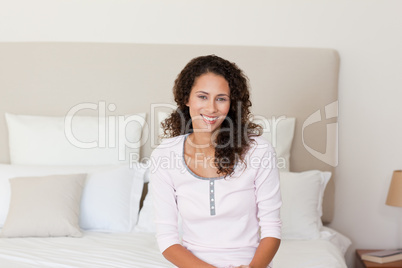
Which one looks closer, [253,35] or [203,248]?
[203,248]

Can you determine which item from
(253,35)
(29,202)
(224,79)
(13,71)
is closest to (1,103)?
(13,71)

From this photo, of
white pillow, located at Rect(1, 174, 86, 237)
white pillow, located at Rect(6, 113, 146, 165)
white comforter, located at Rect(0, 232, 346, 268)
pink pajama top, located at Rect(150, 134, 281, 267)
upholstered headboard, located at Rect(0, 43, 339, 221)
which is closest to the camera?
pink pajama top, located at Rect(150, 134, 281, 267)

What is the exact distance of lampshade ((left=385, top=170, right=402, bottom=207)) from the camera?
9.72 ft

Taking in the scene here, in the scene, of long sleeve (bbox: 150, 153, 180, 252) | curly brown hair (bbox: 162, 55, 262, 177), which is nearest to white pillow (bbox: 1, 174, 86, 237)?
long sleeve (bbox: 150, 153, 180, 252)

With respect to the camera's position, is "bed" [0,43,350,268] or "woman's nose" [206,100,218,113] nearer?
"woman's nose" [206,100,218,113]

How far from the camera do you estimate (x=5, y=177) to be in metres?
2.71

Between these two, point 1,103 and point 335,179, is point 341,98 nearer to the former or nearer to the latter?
point 335,179

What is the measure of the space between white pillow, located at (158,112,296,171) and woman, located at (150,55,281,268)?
1.04m

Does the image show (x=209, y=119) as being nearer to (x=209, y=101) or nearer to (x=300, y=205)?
(x=209, y=101)

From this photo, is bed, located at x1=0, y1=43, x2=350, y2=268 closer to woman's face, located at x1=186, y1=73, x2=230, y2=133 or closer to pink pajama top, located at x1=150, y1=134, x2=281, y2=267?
pink pajama top, located at x1=150, y1=134, x2=281, y2=267

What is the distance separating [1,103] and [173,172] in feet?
5.34

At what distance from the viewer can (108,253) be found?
226cm

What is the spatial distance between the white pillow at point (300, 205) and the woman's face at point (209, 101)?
0.97 metres

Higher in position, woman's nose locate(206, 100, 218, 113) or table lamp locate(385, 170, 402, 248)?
woman's nose locate(206, 100, 218, 113)
